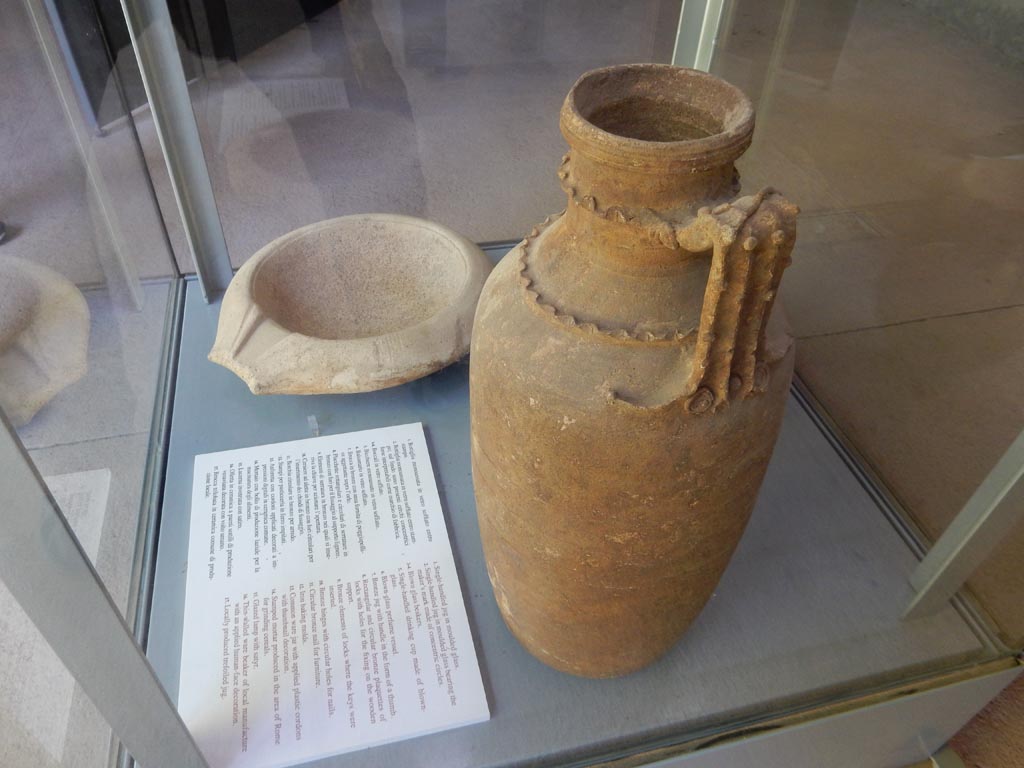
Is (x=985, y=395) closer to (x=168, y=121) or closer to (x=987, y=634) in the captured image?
(x=987, y=634)

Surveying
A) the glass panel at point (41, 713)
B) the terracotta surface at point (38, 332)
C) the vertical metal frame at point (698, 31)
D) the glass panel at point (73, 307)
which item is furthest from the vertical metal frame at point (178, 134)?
the vertical metal frame at point (698, 31)

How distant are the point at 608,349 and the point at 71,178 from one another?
3.95ft

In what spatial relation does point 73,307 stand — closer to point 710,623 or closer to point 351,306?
point 351,306

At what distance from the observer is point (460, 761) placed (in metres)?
1.14

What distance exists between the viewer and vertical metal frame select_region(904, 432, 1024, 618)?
1.19m

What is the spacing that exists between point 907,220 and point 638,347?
1449 millimetres

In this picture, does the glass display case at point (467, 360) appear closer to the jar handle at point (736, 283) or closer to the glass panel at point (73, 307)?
the glass panel at point (73, 307)

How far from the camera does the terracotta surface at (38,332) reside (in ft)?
3.18

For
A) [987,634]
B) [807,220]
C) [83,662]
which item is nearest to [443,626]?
[83,662]

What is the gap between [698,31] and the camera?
1.86 metres

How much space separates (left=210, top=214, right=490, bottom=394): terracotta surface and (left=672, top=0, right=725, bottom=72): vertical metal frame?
2.43ft

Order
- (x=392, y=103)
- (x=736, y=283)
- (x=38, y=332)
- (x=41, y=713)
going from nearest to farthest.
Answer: (x=736, y=283) → (x=41, y=713) → (x=38, y=332) → (x=392, y=103)

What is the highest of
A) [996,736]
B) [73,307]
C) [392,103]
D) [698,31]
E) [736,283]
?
[736,283]

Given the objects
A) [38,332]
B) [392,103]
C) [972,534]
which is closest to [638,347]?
[972,534]
